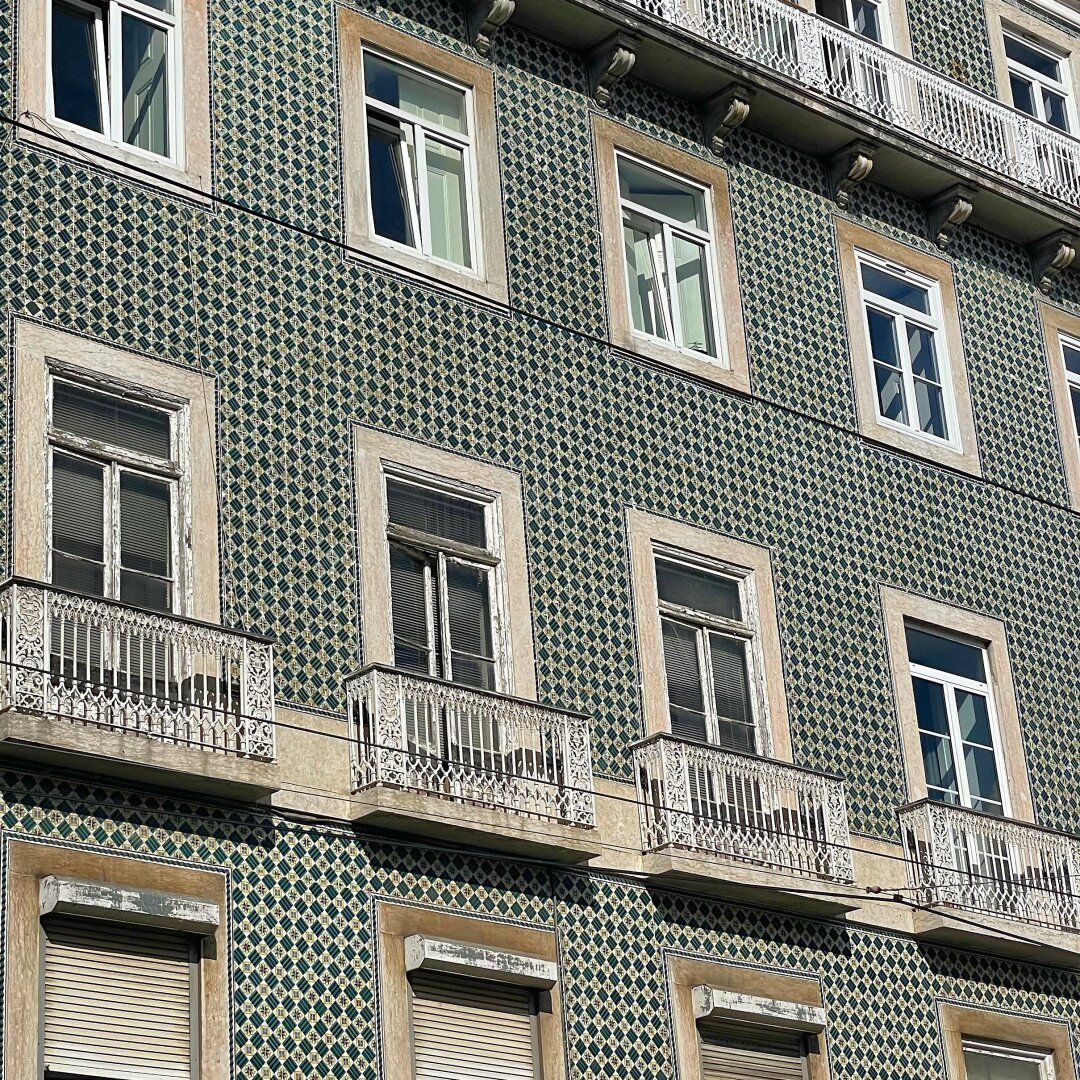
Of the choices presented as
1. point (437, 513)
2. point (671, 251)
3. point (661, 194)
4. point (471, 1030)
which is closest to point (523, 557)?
point (437, 513)

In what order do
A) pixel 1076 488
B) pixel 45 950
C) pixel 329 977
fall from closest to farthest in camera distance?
pixel 45 950, pixel 329 977, pixel 1076 488

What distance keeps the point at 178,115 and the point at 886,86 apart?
810cm

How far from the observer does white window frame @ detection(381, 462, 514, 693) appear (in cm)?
1711

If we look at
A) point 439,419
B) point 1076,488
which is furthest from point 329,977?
point 1076,488

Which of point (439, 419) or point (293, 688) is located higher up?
point (439, 419)

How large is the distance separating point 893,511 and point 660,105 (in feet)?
13.6

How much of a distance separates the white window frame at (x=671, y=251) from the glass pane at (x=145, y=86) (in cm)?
437

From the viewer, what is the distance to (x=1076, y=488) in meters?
22.8

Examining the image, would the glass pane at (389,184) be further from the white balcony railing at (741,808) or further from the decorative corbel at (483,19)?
the white balcony railing at (741,808)

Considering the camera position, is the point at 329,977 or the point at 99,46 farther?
the point at 99,46

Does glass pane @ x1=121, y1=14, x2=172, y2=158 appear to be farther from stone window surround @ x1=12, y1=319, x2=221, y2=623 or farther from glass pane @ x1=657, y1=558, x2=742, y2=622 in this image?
glass pane @ x1=657, y1=558, x2=742, y2=622

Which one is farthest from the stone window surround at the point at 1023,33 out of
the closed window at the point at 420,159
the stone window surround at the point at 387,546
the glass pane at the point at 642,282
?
the stone window surround at the point at 387,546

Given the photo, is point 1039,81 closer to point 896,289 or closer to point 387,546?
point 896,289

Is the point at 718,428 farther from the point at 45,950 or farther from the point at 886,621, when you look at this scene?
the point at 45,950
